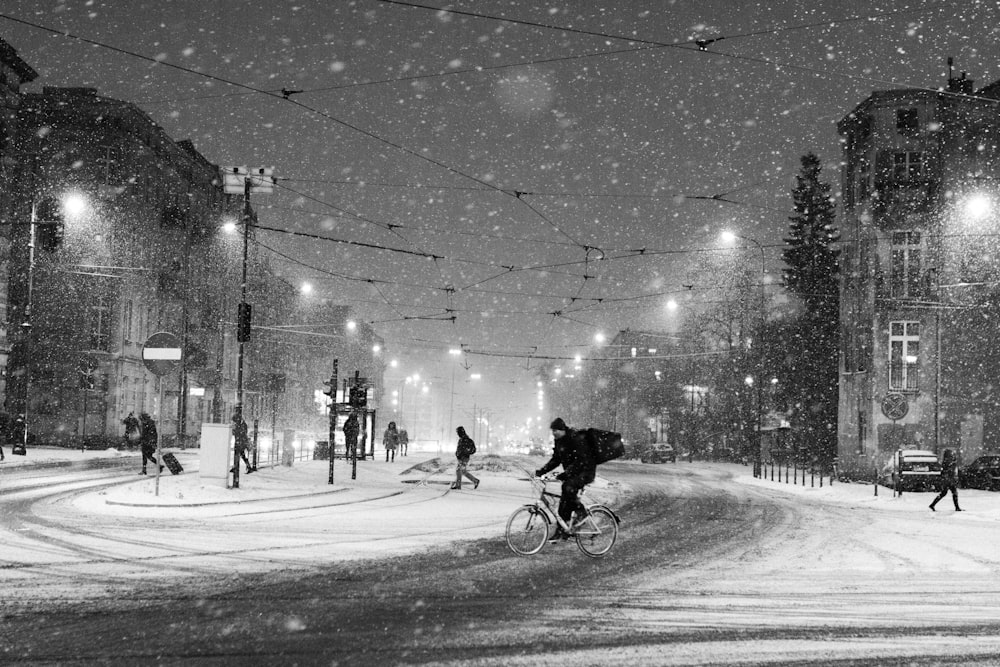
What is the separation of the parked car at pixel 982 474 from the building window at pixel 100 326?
4061 cm

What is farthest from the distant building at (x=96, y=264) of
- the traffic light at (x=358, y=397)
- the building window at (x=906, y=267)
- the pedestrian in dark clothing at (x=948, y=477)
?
the pedestrian in dark clothing at (x=948, y=477)

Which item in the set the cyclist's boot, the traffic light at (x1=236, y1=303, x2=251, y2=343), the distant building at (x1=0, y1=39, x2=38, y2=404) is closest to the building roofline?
the distant building at (x1=0, y1=39, x2=38, y2=404)

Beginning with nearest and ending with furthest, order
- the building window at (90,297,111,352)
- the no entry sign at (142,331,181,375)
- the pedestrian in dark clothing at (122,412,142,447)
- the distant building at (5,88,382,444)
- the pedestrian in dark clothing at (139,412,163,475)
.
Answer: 1. the no entry sign at (142,331,181,375)
2. the pedestrian in dark clothing at (139,412,163,475)
3. the pedestrian in dark clothing at (122,412,142,447)
4. the distant building at (5,88,382,444)
5. the building window at (90,297,111,352)

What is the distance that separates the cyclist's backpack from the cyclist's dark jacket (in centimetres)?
7

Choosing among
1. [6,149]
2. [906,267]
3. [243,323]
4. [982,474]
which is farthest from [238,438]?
[6,149]

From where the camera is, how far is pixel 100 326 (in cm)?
4759

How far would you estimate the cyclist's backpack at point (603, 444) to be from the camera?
1178 cm

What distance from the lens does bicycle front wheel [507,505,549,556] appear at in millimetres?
11883

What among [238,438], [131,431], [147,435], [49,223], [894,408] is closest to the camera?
[238,438]

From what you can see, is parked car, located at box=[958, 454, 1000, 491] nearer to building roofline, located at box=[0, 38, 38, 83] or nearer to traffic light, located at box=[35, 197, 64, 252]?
traffic light, located at box=[35, 197, 64, 252]

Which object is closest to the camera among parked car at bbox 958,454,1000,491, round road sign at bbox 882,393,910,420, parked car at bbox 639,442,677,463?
round road sign at bbox 882,393,910,420

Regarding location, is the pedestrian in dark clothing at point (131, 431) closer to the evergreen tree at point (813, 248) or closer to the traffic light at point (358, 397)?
the traffic light at point (358, 397)

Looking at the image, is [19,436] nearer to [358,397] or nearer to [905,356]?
[358,397]

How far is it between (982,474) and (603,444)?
24524 mm
